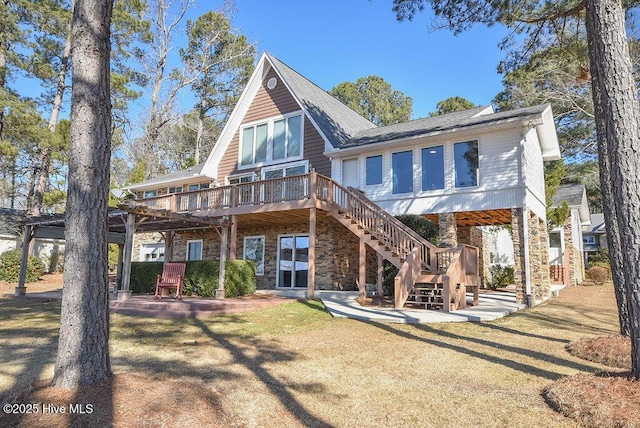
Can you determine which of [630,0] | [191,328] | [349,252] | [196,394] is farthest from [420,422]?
[349,252]

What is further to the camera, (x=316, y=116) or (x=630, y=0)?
(x=316, y=116)

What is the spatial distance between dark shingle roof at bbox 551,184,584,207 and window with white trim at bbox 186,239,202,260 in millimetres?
17949

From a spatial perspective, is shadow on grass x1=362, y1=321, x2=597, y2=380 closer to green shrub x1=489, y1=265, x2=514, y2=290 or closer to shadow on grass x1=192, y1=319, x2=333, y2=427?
shadow on grass x1=192, y1=319, x2=333, y2=427

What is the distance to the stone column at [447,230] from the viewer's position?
13.2 m

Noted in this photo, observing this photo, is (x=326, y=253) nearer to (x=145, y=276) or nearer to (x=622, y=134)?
(x=145, y=276)

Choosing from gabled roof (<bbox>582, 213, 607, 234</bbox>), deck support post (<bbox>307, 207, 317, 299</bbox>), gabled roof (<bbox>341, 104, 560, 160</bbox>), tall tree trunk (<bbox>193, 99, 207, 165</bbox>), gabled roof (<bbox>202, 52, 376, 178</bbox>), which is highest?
tall tree trunk (<bbox>193, 99, 207, 165</bbox>)

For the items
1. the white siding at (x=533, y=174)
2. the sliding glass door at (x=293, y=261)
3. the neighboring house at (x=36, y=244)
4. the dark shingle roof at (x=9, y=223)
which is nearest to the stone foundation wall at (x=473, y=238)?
the white siding at (x=533, y=174)

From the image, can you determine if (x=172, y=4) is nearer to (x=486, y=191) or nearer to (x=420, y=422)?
(x=486, y=191)

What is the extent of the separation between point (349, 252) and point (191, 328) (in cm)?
856

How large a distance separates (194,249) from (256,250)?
3.97 meters

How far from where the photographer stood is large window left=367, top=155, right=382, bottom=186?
1509 cm

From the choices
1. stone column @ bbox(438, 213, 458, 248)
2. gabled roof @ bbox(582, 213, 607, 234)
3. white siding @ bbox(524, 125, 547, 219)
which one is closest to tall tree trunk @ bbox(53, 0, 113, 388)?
stone column @ bbox(438, 213, 458, 248)

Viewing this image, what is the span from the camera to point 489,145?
1298 centimetres

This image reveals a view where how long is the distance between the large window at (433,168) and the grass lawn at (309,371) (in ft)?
19.4
